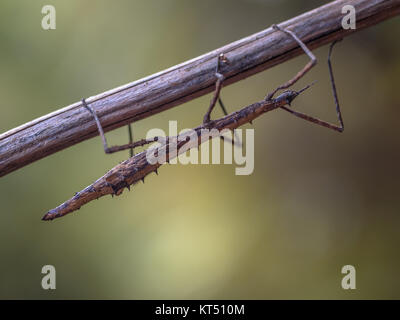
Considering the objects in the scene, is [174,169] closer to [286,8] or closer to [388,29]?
[286,8]

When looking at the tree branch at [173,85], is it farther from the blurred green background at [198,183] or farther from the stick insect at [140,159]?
the blurred green background at [198,183]

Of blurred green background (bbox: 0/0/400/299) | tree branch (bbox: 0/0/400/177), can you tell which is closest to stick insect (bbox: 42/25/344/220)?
tree branch (bbox: 0/0/400/177)

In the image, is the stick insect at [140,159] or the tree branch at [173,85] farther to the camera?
the stick insect at [140,159]

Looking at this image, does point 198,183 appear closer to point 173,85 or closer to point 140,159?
point 140,159

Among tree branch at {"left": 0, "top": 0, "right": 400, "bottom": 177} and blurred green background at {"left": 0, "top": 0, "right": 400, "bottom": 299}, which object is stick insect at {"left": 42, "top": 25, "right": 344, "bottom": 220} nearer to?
tree branch at {"left": 0, "top": 0, "right": 400, "bottom": 177}

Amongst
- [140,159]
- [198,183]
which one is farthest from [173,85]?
[198,183]

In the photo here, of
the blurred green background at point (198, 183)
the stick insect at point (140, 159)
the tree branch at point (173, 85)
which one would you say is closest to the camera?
the tree branch at point (173, 85)

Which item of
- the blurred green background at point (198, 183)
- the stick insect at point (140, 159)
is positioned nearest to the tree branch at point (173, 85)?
the stick insect at point (140, 159)

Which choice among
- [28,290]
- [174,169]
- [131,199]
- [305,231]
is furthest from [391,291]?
[28,290]
